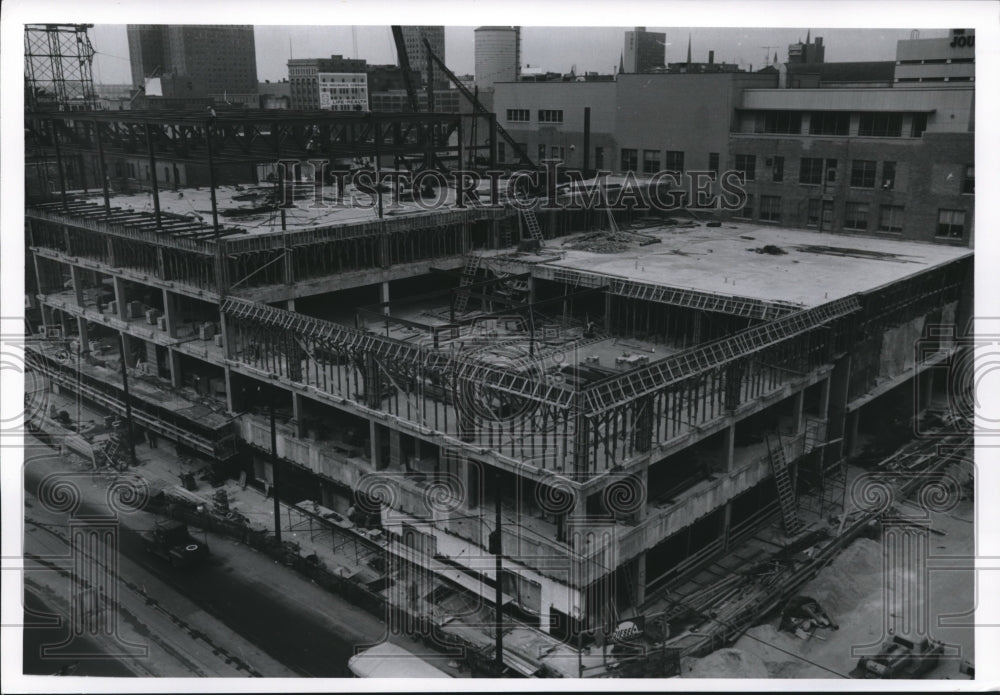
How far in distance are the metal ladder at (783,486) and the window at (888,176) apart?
2401 cm

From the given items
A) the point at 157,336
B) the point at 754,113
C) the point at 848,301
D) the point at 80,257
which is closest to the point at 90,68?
the point at 80,257

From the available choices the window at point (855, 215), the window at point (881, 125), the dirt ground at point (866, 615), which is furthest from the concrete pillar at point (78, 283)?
the window at point (881, 125)

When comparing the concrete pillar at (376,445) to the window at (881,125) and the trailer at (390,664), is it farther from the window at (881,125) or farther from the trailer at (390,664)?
the window at (881,125)

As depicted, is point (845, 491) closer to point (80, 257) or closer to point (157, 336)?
point (157, 336)

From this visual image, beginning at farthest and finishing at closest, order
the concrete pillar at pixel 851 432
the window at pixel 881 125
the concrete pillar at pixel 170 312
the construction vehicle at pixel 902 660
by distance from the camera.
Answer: the window at pixel 881 125 → the concrete pillar at pixel 170 312 → the concrete pillar at pixel 851 432 → the construction vehicle at pixel 902 660

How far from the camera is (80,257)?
4556 centimetres

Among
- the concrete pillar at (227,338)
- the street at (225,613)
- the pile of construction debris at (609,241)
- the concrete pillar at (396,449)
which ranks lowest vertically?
the street at (225,613)

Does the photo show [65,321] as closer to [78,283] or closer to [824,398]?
[78,283]

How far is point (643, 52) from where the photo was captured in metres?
59.0

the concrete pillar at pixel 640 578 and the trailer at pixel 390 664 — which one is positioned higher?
the concrete pillar at pixel 640 578

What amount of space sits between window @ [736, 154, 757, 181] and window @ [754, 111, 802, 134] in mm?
2245

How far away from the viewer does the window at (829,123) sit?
Result: 2034 inches

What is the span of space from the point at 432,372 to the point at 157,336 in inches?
758

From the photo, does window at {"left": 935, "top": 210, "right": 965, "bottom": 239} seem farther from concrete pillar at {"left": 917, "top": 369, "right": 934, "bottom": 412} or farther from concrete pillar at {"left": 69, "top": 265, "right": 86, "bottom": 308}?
concrete pillar at {"left": 69, "top": 265, "right": 86, "bottom": 308}
